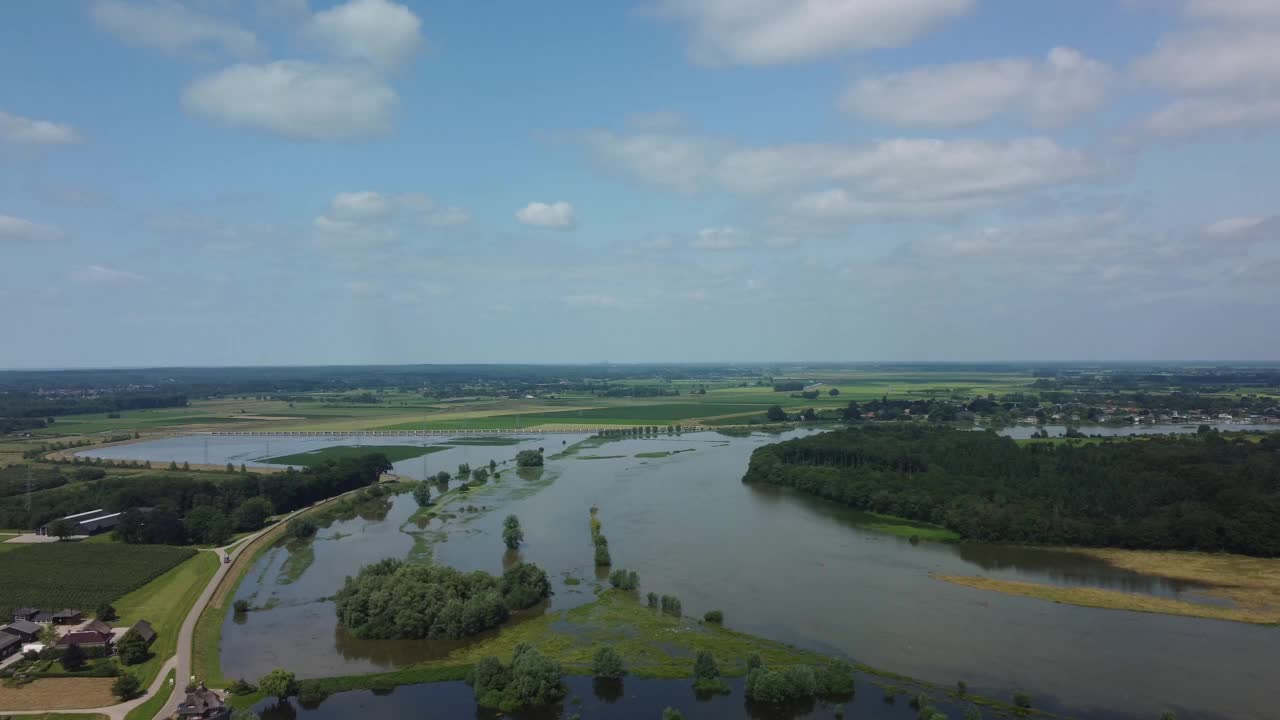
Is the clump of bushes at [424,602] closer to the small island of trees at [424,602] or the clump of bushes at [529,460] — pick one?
the small island of trees at [424,602]

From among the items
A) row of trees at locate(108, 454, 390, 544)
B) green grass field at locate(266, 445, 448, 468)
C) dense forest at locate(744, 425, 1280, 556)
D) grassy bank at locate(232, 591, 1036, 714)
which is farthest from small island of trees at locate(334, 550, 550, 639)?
green grass field at locate(266, 445, 448, 468)

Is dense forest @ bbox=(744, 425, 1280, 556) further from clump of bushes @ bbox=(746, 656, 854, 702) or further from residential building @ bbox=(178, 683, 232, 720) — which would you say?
residential building @ bbox=(178, 683, 232, 720)

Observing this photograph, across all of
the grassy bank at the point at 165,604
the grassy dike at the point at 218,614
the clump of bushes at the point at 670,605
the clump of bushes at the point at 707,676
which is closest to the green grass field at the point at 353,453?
the grassy dike at the point at 218,614

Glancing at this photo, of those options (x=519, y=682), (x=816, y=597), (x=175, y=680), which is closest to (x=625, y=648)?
(x=519, y=682)

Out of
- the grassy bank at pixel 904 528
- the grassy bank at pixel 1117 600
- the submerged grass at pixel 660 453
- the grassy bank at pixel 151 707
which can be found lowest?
the grassy bank at pixel 1117 600

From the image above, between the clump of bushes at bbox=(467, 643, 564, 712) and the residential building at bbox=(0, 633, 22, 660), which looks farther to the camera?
the residential building at bbox=(0, 633, 22, 660)
